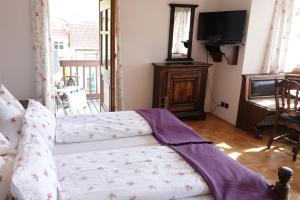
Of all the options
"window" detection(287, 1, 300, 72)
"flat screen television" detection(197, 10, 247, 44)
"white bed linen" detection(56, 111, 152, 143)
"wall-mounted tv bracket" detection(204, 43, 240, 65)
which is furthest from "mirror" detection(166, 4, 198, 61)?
"white bed linen" detection(56, 111, 152, 143)

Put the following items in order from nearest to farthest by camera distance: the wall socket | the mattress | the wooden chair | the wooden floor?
1. the mattress
2. the wooden floor
3. the wooden chair
4. the wall socket

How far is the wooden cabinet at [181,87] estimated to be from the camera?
3.96 metres

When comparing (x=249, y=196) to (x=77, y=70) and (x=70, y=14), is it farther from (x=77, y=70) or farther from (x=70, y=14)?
(x=70, y=14)

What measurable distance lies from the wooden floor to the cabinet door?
325 mm

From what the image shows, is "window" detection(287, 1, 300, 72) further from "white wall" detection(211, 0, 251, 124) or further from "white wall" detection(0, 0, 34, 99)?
"white wall" detection(0, 0, 34, 99)

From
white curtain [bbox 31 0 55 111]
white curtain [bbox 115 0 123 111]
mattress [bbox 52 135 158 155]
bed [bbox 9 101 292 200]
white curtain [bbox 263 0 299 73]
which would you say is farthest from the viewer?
white curtain [bbox 263 0 299 73]

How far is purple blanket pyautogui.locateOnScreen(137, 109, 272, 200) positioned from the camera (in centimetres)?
152

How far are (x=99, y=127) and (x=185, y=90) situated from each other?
7.06 feet

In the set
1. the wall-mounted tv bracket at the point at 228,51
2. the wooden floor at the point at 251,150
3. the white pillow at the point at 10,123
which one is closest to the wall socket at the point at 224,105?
the wooden floor at the point at 251,150

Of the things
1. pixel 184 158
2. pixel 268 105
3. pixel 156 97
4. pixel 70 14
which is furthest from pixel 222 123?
pixel 70 14

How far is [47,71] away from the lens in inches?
135

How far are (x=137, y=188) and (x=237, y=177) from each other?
2.07 feet

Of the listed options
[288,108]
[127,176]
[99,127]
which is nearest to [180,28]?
[288,108]

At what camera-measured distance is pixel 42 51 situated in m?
3.37
